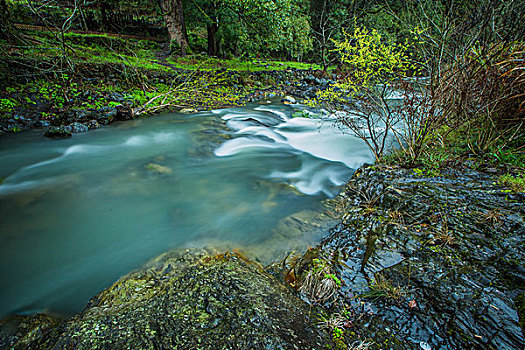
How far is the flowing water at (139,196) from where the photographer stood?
119 inches

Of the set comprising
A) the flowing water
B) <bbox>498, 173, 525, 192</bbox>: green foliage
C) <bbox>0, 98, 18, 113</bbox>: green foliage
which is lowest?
the flowing water

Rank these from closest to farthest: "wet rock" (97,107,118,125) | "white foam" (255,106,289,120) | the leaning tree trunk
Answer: "wet rock" (97,107,118,125)
"white foam" (255,106,289,120)
the leaning tree trunk

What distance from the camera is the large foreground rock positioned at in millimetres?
1776

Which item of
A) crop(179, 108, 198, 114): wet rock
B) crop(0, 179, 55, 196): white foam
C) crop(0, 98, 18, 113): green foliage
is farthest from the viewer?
crop(179, 108, 198, 114): wet rock

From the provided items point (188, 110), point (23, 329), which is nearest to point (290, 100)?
point (188, 110)

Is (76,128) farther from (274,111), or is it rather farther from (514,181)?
(514,181)

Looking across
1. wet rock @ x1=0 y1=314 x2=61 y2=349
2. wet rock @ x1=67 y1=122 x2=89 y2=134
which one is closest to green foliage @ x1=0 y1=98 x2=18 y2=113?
wet rock @ x1=67 y1=122 x2=89 y2=134

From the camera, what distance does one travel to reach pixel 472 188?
3219 mm

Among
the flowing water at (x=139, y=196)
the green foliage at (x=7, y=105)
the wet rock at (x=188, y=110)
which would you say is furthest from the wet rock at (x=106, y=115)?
the wet rock at (x=188, y=110)

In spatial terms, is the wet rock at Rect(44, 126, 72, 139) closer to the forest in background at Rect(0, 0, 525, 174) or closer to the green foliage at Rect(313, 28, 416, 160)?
the forest in background at Rect(0, 0, 525, 174)

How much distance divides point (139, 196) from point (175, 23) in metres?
12.7

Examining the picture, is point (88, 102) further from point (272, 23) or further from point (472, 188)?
point (472, 188)

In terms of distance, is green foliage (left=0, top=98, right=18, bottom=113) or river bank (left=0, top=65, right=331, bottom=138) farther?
river bank (left=0, top=65, right=331, bottom=138)

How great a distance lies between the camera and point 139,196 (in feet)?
15.1
